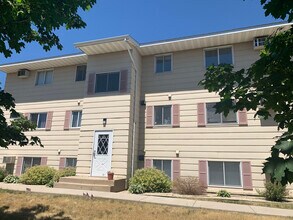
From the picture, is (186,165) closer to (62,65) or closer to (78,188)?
(78,188)

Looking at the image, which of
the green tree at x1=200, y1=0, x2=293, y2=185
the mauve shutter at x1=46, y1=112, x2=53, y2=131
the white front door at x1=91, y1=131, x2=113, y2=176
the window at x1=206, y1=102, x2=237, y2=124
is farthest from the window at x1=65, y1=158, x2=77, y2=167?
the green tree at x1=200, y1=0, x2=293, y2=185

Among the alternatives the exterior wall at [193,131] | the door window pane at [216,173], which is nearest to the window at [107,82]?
the exterior wall at [193,131]

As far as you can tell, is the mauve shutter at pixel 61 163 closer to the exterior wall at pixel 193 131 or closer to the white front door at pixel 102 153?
the white front door at pixel 102 153

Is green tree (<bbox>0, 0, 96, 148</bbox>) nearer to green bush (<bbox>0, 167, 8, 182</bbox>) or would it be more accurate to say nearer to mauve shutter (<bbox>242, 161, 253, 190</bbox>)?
mauve shutter (<bbox>242, 161, 253, 190</bbox>)

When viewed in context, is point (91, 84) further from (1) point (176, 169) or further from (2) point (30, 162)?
(1) point (176, 169)

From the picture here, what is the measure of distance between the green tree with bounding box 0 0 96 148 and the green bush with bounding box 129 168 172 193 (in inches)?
292

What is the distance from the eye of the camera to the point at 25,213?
23.3 feet

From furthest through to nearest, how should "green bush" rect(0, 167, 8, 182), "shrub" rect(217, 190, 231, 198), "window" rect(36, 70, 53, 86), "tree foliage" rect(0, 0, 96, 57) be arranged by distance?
1. "window" rect(36, 70, 53, 86)
2. "green bush" rect(0, 167, 8, 182)
3. "shrub" rect(217, 190, 231, 198)
4. "tree foliage" rect(0, 0, 96, 57)

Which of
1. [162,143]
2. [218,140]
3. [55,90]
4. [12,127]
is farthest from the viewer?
[55,90]

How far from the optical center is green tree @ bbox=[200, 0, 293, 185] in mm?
2379

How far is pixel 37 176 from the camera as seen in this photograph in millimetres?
13398

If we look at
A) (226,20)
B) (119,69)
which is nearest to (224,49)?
(226,20)

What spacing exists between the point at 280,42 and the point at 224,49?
38.9 ft

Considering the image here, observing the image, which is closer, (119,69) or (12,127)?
(12,127)
